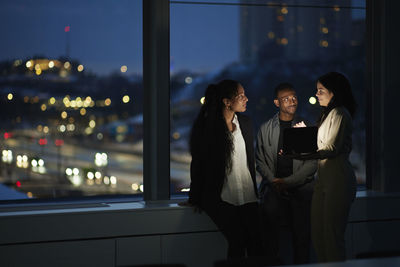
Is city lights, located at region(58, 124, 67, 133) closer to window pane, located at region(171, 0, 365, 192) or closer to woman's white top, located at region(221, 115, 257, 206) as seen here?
window pane, located at region(171, 0, 365, 192)

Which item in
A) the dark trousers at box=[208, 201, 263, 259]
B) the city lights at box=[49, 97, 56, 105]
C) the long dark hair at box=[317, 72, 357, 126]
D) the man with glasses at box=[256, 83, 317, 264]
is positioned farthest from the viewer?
the city lights at box=[49, 97, 56, 105]

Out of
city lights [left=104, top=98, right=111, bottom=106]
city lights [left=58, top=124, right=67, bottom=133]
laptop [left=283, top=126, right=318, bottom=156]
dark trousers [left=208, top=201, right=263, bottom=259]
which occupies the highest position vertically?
city lights [left=104, top=98, right=111, bottom=106]

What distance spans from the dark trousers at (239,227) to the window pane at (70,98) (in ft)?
3.71

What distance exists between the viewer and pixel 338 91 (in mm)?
4570

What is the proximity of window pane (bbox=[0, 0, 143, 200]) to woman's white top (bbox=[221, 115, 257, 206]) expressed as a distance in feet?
3.63

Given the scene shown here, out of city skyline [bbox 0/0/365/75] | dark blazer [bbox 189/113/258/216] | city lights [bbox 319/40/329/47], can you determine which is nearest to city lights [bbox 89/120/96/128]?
city skyline [bbox 0/0/365/75]

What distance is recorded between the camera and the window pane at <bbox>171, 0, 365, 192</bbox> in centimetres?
563

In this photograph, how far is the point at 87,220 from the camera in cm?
500

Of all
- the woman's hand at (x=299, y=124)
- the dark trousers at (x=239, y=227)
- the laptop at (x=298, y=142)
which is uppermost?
the woman's hand at (x=299, y=124)

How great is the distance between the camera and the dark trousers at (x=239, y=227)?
15.4 feet

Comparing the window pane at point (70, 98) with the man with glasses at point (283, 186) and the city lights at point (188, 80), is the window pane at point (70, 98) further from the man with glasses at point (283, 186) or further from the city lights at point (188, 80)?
the man with glasses at point (283, 186)

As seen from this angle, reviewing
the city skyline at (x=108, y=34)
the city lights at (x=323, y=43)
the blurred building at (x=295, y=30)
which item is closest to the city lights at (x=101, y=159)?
the city skyline at (x=108, y=34)

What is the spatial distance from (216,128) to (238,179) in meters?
0.44

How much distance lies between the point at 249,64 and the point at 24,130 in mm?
2166
